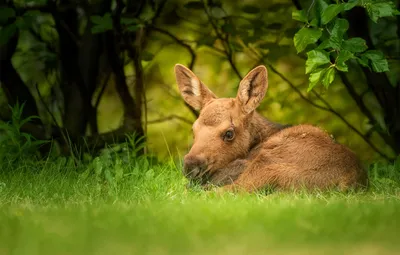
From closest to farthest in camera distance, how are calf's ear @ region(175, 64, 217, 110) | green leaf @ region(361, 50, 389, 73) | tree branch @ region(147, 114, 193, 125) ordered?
green leaf @ region(361, 50, 389, 73)
calf's ear @ region(175, 64, 217, 110)
tree branch @ region(147, 114, 193, 125)

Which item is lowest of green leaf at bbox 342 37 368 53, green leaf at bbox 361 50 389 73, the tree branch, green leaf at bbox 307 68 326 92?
the tree branch

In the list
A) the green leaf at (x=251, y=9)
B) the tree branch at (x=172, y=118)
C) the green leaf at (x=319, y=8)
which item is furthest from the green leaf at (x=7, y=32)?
the green leaf at (x=319, y=8)

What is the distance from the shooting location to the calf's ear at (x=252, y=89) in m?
7.27

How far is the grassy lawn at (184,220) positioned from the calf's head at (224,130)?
256 mm

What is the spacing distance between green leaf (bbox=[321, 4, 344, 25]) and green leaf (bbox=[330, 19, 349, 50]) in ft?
0.37

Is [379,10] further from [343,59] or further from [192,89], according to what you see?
[192,89]

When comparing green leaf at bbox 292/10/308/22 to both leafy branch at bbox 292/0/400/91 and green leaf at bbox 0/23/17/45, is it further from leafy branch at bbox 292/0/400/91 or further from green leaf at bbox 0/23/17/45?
green leaf at bbox 0/23/17/45

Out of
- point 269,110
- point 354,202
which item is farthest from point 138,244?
point 269,110

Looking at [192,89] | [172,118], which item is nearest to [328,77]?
[192,89]

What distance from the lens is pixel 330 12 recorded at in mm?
6953

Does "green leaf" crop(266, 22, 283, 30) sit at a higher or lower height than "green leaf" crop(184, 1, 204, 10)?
lower

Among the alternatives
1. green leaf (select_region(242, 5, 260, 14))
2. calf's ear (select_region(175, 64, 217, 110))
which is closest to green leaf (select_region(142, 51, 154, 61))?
green leaf (select_region(242, 5, 260, 14))

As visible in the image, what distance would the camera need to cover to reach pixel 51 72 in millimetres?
10062

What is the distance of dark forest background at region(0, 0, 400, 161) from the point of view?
383 inches
